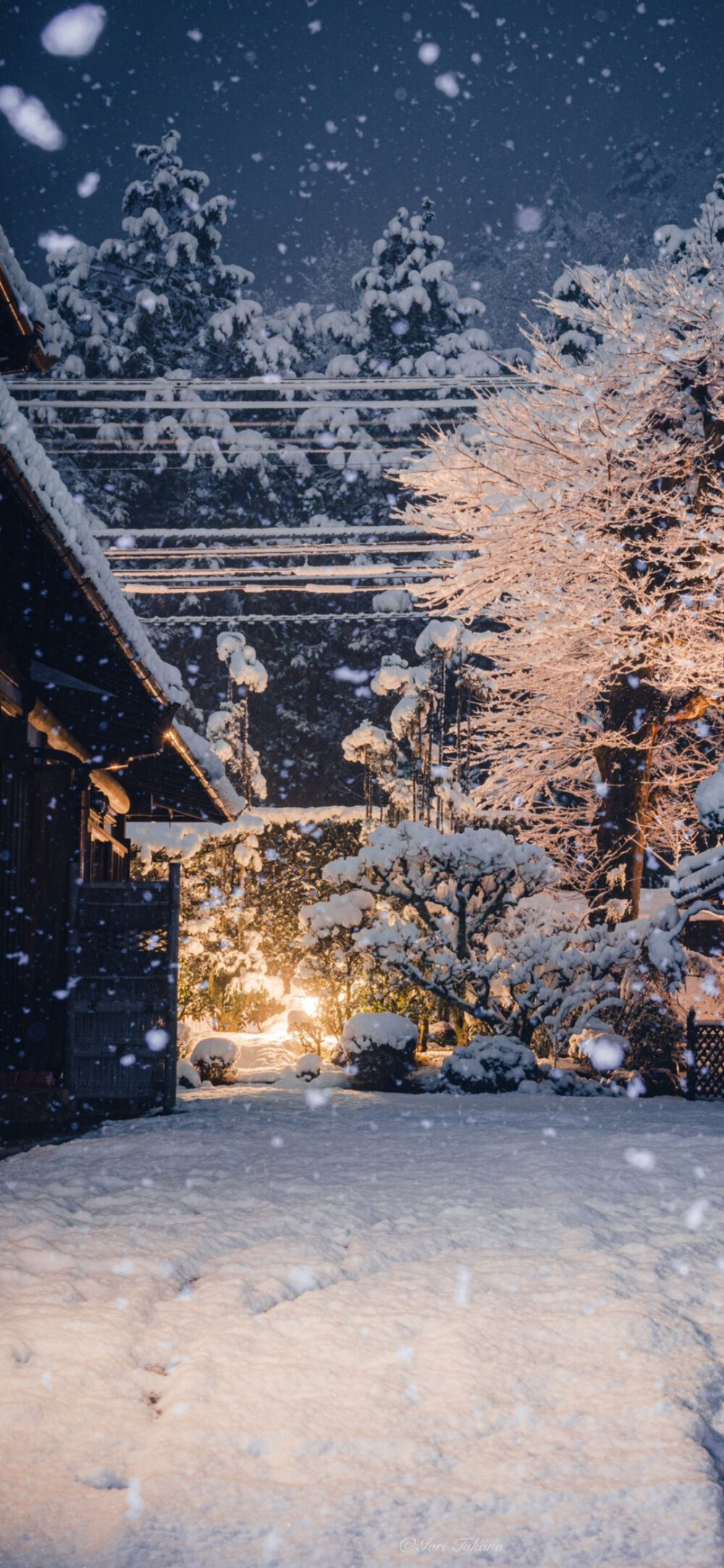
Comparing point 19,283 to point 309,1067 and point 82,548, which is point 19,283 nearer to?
point 82,548

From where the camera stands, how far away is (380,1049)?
1052 cm

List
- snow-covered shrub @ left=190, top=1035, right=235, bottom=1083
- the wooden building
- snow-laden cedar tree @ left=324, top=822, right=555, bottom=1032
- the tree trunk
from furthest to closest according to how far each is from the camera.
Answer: the tree trunk
snow-covered shrub @ left=190, top=1035, right=235, bottom=1083
snow-laden cedar tree @ left=324, top=822, right=555, bottom=1032
the wooden building

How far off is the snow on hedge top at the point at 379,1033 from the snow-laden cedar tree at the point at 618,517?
2.98 m

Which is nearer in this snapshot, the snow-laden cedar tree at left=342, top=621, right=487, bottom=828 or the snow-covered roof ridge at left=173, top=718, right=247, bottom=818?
the snow-covered roof ridge at left=173, top=718, right=247, bottom=818

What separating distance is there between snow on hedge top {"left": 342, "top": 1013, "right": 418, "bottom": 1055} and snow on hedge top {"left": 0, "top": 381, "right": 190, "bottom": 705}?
520 cm

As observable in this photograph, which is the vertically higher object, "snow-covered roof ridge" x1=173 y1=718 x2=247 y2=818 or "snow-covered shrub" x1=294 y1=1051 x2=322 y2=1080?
"snow-covered roof ridge" x1=173 y1=718 x2=247 y2=818

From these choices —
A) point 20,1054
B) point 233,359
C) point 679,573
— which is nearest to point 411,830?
point 679,573

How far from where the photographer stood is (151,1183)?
5.08 meters

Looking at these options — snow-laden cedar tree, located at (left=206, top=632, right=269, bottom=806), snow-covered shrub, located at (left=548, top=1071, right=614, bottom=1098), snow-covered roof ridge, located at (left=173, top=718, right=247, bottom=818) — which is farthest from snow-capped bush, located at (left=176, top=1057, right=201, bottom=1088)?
snow-laden cedar tree, located at (left=206, top=632, right=269, bottom=806)

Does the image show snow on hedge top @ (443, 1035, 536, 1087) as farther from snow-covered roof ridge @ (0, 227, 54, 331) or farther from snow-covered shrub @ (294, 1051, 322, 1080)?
snow-covered roof ridge @ (0, 227, 54, 331)

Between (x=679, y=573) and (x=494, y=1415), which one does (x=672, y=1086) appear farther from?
(x=494, y=1415)

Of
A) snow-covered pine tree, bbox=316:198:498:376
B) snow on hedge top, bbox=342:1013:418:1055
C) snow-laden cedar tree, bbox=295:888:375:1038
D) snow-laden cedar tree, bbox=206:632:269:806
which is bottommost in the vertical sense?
snow on hedge top, bbox=342:1013:418:1055

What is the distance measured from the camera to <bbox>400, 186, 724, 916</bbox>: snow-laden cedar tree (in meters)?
11.3

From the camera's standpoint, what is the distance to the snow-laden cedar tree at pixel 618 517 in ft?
36.9
